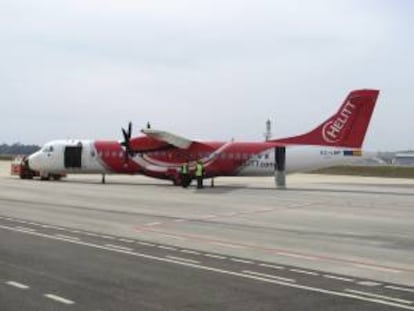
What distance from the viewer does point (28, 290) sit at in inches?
382

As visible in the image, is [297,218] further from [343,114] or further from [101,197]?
[343,114]

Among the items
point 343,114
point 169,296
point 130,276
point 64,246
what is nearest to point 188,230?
point 64,246

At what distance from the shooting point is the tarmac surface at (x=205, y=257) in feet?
30.8

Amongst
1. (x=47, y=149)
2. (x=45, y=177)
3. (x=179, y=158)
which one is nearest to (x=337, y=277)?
(x=179, y=158)

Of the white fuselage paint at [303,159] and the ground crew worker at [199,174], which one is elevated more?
the white fuselage paint at [303,159]

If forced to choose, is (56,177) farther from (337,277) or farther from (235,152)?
(337,277)

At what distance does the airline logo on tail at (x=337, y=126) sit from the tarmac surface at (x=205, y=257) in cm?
1441

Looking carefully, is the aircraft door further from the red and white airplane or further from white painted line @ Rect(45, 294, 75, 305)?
white painted line @ Rect(45, 294, 75, 305)

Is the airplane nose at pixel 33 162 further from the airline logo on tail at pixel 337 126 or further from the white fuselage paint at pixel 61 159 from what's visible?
the airline logo on tail at pixel 337 126

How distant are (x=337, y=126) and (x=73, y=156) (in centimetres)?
1750

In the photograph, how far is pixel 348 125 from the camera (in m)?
40.9

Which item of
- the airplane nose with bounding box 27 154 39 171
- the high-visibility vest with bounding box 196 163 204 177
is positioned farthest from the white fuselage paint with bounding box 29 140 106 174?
the high-visibility vest with bounding box 196 163 204 177

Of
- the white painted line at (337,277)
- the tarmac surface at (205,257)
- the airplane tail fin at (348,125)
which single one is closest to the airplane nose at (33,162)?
the airplane tail fin at (348,125)

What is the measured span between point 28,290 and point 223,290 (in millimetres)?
2816
